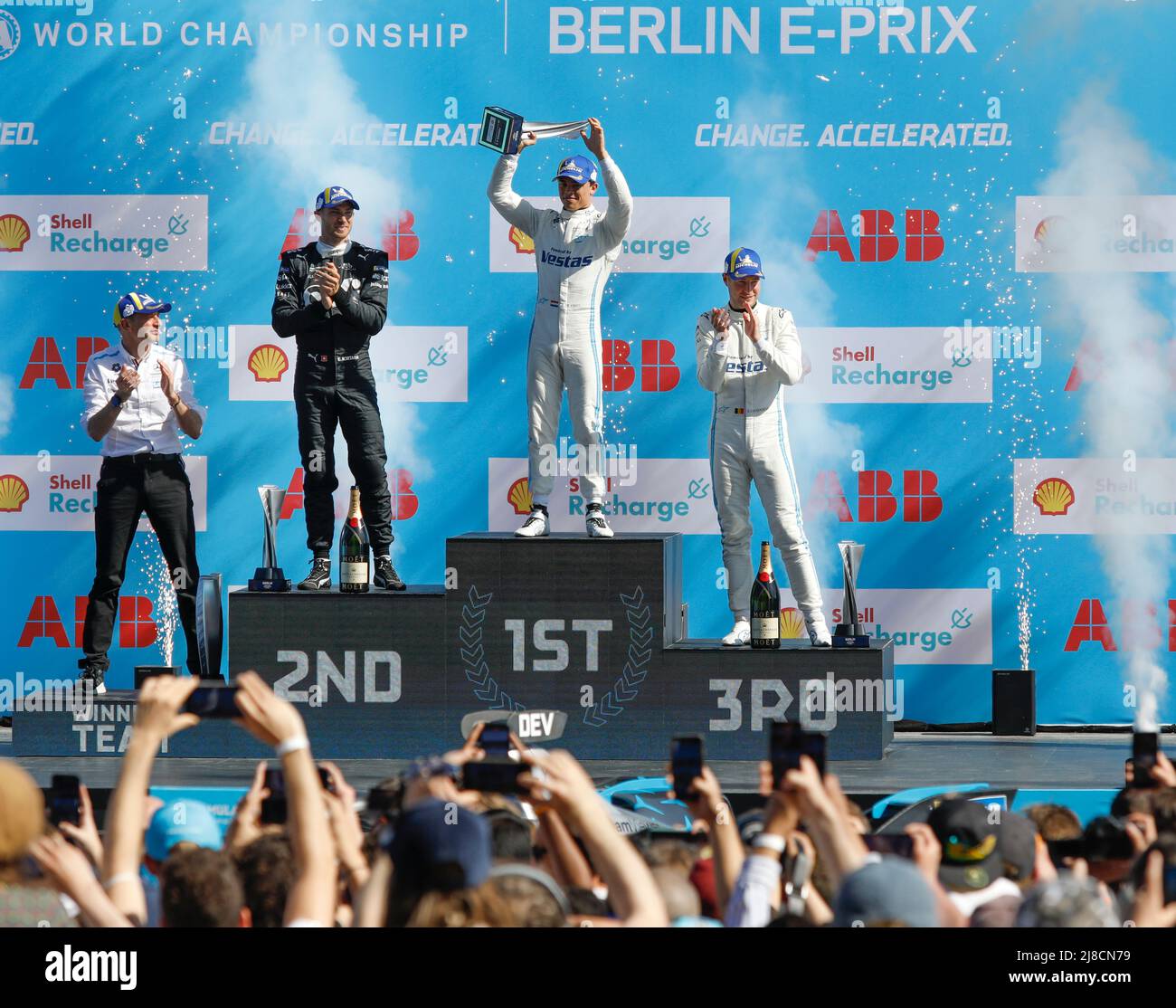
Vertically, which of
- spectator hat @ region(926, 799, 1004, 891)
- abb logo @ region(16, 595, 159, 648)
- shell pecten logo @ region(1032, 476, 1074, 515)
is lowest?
spectator hat @ region(926, 799, 1004, 891)

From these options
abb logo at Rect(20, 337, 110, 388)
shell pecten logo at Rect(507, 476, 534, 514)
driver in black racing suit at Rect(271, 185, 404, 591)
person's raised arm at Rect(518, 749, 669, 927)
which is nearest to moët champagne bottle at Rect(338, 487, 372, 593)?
driver in black racing suit at Rect(271, 185, 404, 591)

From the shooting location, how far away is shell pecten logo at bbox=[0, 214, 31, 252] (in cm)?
724

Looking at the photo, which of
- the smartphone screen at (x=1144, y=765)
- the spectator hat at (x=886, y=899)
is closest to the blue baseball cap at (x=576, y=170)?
the smartphone screen at (x=1144, y=765)

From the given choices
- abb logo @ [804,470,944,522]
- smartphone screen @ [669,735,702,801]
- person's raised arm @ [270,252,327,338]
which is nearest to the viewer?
smartphone screen @ [669,735,702,801]

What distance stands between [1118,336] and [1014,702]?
1.52 metres

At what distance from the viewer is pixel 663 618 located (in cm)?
593

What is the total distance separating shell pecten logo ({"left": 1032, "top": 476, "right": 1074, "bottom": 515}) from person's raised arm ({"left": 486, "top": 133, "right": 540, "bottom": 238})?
234cm

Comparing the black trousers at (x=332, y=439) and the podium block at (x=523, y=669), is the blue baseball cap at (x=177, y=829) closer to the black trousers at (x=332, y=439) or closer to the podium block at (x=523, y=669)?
the podium block at (x=523, y=669)

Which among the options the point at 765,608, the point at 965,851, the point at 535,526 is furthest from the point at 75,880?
the point at 765,608

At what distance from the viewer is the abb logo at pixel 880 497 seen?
23.0ft

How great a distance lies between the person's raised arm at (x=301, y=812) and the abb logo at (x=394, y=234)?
16.8ft

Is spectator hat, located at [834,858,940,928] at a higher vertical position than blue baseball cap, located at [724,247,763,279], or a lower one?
lower

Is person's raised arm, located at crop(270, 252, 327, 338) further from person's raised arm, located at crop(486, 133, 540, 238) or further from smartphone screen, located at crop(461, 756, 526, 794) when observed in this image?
smartphone screen, located at crop(461, 756, 526, 794)

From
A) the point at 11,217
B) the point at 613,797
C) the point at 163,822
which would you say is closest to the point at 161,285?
the point at 11,217
